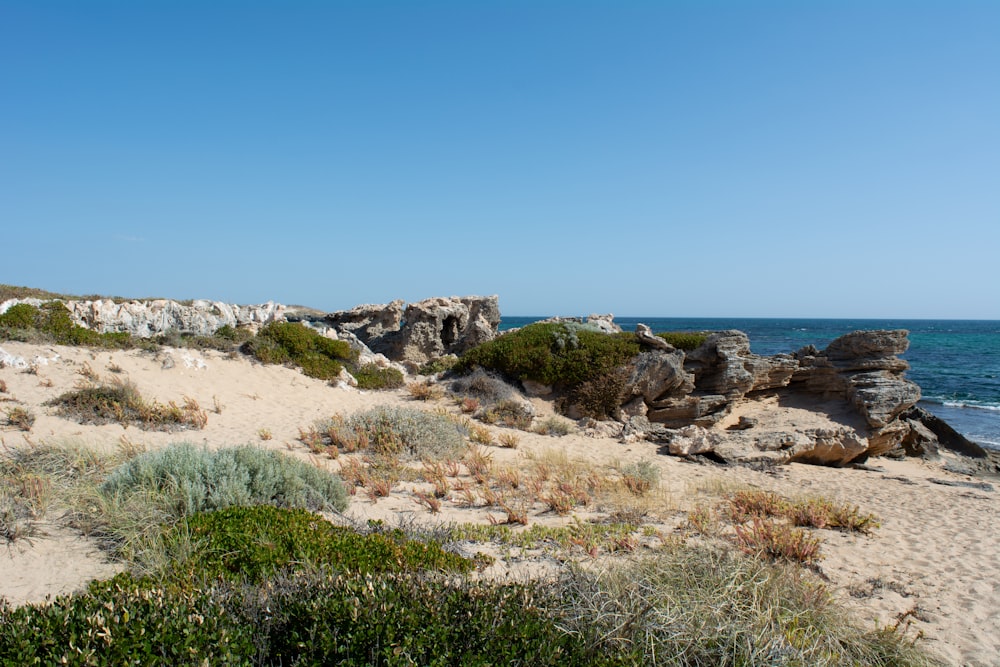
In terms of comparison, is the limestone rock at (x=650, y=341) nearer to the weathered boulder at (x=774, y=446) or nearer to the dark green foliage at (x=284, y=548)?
the weathered boulder at (x=774, y=446)

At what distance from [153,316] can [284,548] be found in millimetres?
15941

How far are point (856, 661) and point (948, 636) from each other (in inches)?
67.9

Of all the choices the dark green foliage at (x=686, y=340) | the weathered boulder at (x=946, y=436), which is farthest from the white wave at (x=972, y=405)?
the dark green foliage at (x=686, y=340)

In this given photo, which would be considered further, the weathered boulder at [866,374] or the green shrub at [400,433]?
the weathered boulder at [866,374]

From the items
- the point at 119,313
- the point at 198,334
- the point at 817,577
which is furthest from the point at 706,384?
the point at 119,313

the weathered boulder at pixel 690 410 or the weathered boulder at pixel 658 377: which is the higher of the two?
the weathered boulder at pixel 658 377

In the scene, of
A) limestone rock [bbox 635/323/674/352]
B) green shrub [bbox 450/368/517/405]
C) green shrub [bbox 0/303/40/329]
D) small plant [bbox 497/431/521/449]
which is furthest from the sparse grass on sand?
green shrub [bbox 0/303/40/329]

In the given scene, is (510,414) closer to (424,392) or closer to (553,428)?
(553,428)

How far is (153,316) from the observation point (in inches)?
677

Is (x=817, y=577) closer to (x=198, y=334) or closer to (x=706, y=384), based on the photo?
(x=706, y=384)

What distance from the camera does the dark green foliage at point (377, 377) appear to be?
16172 millimetres

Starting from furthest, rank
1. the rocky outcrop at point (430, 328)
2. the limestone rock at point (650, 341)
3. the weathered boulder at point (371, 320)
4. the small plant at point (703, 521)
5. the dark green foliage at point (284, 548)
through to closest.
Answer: the weathered boulder at point (371, 320), the rocky outcrop at point (430, 328), the limestone rock at point (650, 341), the small plant at point (703, 521), the dark green foliage at point (284, 548)

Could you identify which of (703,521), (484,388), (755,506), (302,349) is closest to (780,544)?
(703,521)

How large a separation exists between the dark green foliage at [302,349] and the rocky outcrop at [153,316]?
1999 mm
